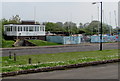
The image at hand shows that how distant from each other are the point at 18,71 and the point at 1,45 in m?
27.8

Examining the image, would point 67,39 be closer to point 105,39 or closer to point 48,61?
point 105,39

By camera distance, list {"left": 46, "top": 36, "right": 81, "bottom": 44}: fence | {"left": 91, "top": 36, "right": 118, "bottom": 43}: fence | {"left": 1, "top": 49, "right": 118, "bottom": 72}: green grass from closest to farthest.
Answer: {"left": 1, "top": 49, "right": 118, "bottom": 72}: green grass < {"left": 46, "top": 36, "right": 81, "bottom": 44}: fence < {"left": 91, "top": 36, "right": 118, "bottom": 43}: fence

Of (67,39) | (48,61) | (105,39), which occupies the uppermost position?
(67,39)

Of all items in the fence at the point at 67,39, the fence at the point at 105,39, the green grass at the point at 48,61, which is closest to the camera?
the green grass at the point at 48,61

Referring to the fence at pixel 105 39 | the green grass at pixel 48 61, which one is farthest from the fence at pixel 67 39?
the green grass at pixel 48 61

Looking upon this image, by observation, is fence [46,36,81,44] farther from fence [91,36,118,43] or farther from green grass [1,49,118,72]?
green grass [1,49,118,72]

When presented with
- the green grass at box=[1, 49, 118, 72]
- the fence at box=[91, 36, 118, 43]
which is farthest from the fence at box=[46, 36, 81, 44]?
the green grass at box=[1, 49, 118, 72]

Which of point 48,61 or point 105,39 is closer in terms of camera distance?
point 48,61

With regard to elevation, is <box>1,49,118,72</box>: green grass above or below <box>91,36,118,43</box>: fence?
below

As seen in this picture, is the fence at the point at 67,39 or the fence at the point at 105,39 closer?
the fence at the point at 67,39

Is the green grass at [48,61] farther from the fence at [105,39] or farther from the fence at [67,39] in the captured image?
the fence at [105,39]

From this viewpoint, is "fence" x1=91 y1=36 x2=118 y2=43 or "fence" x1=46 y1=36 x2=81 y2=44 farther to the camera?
"fence" x1=91 y1=36 x2=118 y2=43

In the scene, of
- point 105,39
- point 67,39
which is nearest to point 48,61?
point 67,39

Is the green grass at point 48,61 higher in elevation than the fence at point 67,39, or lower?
lower
